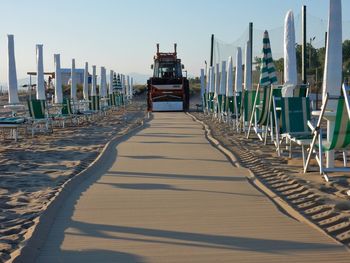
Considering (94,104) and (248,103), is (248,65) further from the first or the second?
(94,104)

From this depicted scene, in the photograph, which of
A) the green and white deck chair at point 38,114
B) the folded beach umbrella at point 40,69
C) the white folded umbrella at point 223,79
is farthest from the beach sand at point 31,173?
the white folded umbrella at point 223,79

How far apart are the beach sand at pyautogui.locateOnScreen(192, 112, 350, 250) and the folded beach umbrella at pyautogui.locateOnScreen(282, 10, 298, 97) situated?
1.38 metres

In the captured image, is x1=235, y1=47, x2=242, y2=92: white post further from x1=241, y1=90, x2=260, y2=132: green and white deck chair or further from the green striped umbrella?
x1=241, y1=90, x2=260, y2=132: green and white deck chair

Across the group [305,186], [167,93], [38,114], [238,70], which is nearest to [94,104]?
[167,93]

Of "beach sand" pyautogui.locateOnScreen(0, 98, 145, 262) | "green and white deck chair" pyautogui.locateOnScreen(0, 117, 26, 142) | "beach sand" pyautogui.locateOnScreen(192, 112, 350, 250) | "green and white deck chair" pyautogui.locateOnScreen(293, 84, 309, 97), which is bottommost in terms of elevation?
"beach sand" pyautogui.locateOnScreen(0, 98, 145, 262)

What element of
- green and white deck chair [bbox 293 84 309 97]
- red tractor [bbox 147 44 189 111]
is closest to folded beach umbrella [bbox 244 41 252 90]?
green and white deck chair [bbox 293 84 309 97]

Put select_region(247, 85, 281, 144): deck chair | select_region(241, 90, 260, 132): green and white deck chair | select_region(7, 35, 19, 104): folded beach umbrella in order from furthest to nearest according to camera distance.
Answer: select_region(7, 35, 19, 104): folded beach umbrella → select_region(241, 90, 260, 132): green and white deck chair → select_region(247, 85, 281, 144): deck chair

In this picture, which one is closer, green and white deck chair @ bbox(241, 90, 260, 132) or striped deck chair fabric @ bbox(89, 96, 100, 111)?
green and white deck chair @ bbox(241, 90, 260, 132)

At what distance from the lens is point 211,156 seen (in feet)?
28.3

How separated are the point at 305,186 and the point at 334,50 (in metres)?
1.82

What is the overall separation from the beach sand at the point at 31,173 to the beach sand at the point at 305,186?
2236 mm

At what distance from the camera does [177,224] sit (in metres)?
4.35

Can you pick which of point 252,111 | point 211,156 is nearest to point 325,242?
point 211,156

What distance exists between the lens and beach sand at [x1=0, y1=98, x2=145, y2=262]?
449cm
